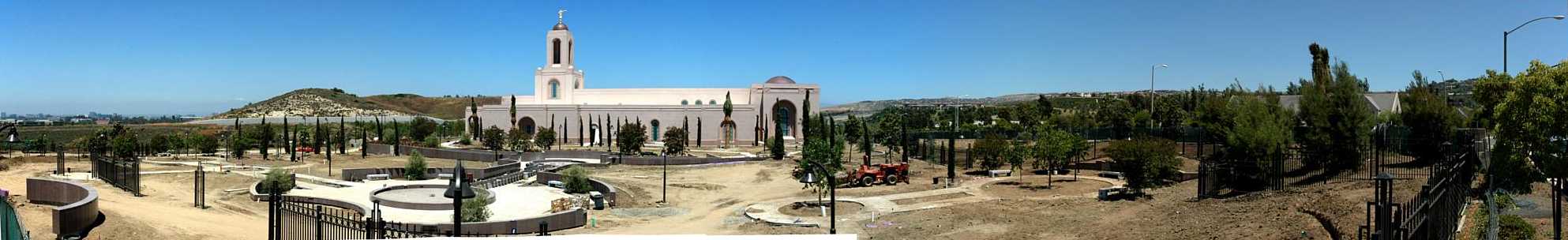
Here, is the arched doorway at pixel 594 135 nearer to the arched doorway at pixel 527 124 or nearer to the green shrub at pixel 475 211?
the arched doorway at pixel 527 124

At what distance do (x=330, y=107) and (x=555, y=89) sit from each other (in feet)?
339

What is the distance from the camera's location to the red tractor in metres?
35.5

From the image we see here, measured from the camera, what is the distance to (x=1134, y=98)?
8900 centimetres

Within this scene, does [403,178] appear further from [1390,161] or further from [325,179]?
[1390,161]

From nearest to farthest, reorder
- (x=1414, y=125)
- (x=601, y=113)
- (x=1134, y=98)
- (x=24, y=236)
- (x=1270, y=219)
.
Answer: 1. (x=24, y=236)
2. (x=1270, y=219)
3. (x=1414, y=125)
4. (x=601, y=113)
5. (x=1134, y=98)

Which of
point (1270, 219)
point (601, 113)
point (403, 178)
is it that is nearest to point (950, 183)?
point (1270, 219)

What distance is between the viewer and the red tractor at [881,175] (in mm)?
35500

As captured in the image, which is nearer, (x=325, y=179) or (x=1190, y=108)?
(x=325, y=179)

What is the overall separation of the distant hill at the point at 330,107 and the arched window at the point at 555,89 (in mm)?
75893

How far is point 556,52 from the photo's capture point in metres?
82.6

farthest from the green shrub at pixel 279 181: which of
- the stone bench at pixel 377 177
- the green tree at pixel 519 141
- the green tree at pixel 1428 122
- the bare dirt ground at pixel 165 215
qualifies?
the green tree at pixel 1428 122

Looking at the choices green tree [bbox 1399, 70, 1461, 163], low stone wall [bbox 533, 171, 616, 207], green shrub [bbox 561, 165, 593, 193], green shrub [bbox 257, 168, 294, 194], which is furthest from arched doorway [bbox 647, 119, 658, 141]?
green tree [bbox 1399, 70, 1461, 163]

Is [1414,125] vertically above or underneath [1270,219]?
above

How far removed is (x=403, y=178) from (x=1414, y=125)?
1473 inches
